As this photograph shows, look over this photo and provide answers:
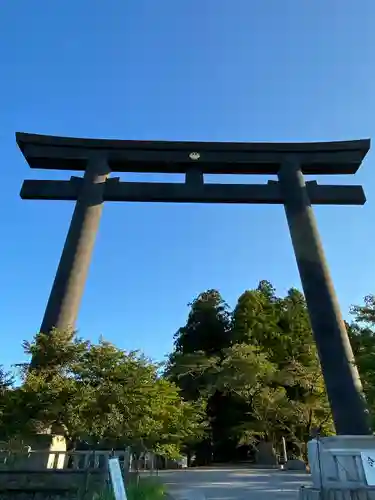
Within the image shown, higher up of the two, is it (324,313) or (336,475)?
(324,313)

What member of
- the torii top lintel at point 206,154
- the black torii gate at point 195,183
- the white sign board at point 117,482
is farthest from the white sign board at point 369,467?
the torii top lintel at point 206,154

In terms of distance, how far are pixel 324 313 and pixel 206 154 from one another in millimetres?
7273

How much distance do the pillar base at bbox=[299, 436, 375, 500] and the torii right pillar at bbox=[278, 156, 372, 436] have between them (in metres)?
3.55

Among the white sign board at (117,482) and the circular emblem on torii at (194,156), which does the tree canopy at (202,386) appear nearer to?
the white sign board at (117,482)

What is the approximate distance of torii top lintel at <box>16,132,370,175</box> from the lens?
56.1ft

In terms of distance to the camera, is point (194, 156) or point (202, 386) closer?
point (194, 156)

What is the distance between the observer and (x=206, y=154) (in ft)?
57.0

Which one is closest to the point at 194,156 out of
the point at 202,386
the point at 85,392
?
the point at 85,392

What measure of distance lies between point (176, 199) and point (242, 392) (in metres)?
13.7

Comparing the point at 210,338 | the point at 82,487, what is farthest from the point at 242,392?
the point at 82,487

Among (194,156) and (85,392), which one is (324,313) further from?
(85,392)

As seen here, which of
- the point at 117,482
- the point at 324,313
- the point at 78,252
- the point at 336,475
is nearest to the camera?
the point at 117,482

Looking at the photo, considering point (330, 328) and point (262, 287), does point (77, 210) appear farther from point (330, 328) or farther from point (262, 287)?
point (262, 287)

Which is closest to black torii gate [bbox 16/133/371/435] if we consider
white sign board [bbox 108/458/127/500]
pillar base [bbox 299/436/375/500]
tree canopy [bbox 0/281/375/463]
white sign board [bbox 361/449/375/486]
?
tree canopy [bbox 0/281/375/463]
